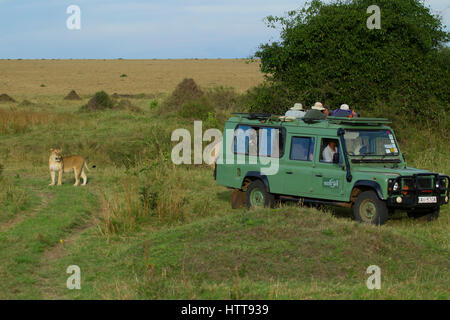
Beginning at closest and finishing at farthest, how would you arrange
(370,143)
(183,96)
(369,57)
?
1. (370,143)
2. (369,57)
3. (183,96)

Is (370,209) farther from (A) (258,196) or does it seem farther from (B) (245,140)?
(B) (245,140)

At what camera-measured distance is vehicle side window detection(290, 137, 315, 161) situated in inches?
455

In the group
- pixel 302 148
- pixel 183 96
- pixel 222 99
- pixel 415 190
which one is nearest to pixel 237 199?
pixel 302 148

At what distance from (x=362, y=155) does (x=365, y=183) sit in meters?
0.77

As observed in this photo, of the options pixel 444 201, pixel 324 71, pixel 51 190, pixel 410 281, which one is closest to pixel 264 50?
pixel 324 71

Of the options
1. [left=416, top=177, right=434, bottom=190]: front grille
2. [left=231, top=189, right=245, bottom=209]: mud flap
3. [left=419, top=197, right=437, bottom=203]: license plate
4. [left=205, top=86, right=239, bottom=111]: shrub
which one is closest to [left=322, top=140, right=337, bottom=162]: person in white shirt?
[left=416, top=177, right=434, bottom=190]: front grille

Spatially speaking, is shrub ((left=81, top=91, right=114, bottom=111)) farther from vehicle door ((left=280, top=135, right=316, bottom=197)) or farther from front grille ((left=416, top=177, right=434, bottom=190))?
front grille ((left=416, top=177, right=434, bottom=190))

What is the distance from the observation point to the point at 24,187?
1480 cm

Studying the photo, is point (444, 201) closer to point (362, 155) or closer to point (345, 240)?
point (362, 155)

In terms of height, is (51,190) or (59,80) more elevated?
(59,80)

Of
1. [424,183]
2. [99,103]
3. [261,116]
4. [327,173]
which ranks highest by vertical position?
[99,103]

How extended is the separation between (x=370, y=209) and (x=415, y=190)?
0.82 metres

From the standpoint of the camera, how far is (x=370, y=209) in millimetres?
10742

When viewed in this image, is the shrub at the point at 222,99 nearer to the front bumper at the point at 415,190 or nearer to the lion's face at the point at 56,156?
the lion's face at the point at 56,156
